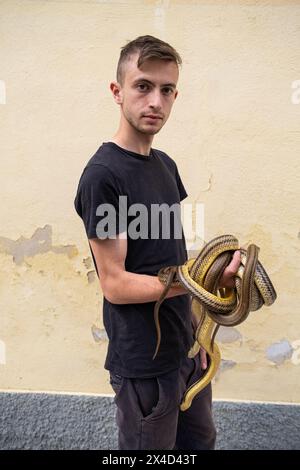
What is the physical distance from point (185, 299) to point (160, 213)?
0.31m

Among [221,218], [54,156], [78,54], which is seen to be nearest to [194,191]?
[221,218]

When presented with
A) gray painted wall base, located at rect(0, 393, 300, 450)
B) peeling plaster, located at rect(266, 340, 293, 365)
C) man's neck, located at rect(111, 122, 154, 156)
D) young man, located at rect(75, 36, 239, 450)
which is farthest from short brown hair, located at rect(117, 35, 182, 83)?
gray painted wall base, located at rect(0, 393, 300, 450)

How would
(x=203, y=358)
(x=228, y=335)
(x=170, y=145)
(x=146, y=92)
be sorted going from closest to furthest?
(x=146, y=92) < (x=203, y=358) < (x=170, y=145) < (x=228, y=335)

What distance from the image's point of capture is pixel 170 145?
2.13 metres

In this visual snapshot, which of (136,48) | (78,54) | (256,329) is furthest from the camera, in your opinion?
(256,329)

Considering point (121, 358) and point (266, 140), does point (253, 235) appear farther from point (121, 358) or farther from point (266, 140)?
point (121, 358)

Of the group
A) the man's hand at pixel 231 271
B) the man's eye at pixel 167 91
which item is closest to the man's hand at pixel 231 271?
the man's hand at pixel 231 271

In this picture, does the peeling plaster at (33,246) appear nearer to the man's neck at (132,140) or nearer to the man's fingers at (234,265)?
the man's neck at (132,140)

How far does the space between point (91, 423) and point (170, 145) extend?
5.06 ft

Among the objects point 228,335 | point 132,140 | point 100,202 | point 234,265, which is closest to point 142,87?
point 132,140

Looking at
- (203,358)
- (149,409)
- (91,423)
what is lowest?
(91,423)

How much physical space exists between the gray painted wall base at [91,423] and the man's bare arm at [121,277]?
4.45ft

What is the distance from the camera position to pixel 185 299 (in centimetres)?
143

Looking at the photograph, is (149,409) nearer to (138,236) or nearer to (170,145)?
(138,236)
